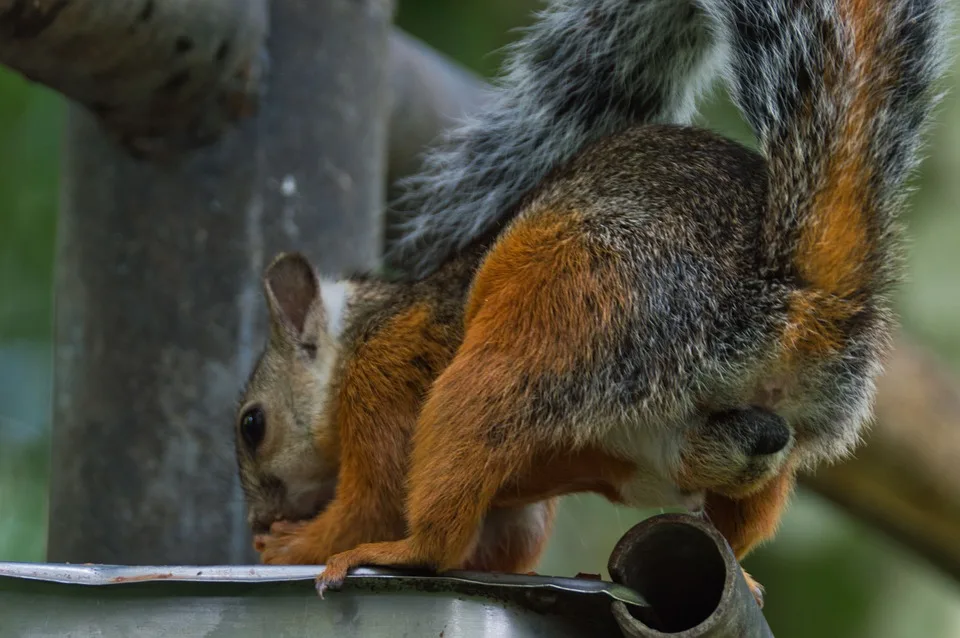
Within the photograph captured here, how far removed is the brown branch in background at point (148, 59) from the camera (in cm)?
196

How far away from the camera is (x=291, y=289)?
2180 millimetres

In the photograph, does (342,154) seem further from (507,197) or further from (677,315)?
(677,315)

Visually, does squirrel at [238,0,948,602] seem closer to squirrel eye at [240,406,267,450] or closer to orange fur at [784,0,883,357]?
orange fur at [784,0,883,357]

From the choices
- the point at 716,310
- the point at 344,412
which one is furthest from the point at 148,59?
the point at 716,310

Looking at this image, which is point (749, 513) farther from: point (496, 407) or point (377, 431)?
point (377, 431)

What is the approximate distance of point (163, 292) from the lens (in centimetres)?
246

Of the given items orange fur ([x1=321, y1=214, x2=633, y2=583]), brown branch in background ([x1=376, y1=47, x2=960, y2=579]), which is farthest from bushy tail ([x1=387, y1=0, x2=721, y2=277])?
brown branch in background ([x1=376, y1=47, x2=960, y2=579])

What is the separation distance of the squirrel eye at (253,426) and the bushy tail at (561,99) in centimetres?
42

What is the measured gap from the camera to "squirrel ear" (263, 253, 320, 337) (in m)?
2.15

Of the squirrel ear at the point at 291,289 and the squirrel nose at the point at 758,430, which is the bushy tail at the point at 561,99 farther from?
the squirrel nose at the point at 758,430

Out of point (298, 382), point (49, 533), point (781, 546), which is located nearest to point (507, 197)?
point (298, 382)

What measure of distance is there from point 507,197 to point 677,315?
2.35ft

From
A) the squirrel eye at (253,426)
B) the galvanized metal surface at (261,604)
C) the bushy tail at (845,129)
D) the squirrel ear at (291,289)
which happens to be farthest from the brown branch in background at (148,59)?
the bushy tail at (845,129)

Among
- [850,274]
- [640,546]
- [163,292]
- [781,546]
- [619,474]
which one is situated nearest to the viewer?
[640,546]
